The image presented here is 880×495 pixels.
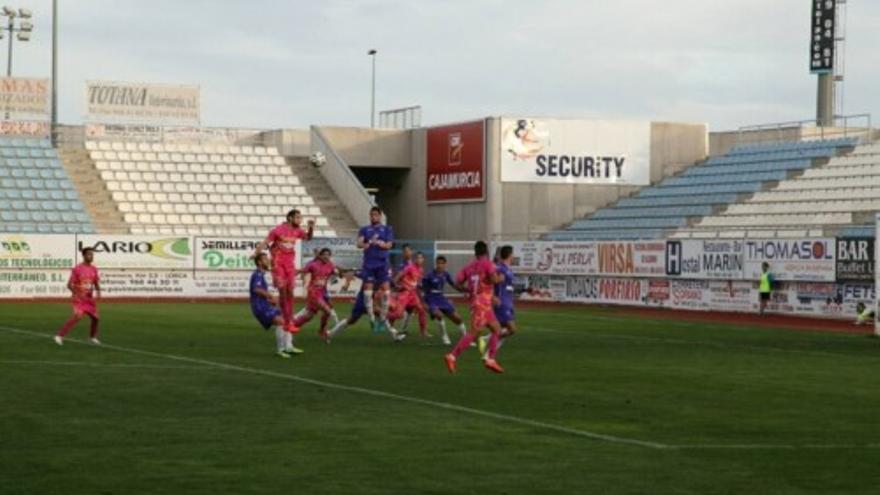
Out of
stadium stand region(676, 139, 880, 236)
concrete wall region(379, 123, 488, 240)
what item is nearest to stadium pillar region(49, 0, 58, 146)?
concrete wall region(379, 123, 488, 240)

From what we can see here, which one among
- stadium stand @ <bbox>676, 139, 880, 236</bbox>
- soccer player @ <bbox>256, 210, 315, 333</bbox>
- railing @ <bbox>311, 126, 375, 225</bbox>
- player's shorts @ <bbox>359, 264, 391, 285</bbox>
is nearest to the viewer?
soccer player @ <bbox>256, 210, 315, 333</bbox>

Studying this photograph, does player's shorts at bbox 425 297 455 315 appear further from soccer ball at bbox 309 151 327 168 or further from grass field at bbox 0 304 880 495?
soccer ball at bbox 309 151 327 168

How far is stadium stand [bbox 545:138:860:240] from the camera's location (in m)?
59.6

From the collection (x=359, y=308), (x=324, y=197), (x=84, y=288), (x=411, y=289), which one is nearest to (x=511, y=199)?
(x=324, y=197)

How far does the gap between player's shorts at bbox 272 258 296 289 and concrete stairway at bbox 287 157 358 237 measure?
118ft

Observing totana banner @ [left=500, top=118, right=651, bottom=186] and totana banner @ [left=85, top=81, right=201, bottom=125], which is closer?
totana banner @ [left=500, top=118, right=651, bottom=186]

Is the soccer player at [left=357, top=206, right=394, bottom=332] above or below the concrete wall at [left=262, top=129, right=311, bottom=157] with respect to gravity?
below

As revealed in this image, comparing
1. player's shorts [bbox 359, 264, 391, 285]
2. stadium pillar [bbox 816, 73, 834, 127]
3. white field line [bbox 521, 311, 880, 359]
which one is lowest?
white field line [bbox 521, 311, 880, 359]

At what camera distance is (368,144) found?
6856cm

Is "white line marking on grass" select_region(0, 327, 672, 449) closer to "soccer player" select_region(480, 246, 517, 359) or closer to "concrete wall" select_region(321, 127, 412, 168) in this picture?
"soccer player" select_region(480, 246, 517, 359)

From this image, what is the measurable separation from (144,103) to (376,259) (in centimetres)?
4331

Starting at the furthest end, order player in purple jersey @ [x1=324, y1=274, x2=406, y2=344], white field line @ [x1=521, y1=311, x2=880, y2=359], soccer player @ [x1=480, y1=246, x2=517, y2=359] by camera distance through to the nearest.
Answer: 1. player in purple jersey @ [x1=324, y1=274, x2=406, y2=344]
2. white field line @ [x1=521, y1=311, x2=880, y2=359]
3. soccer player @ [x1=480, y1=246, x2=517, y2=359]

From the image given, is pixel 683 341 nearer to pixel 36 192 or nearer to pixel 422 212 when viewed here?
pixel 422 212

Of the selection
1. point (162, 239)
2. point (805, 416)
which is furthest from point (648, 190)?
point (805, 416)
